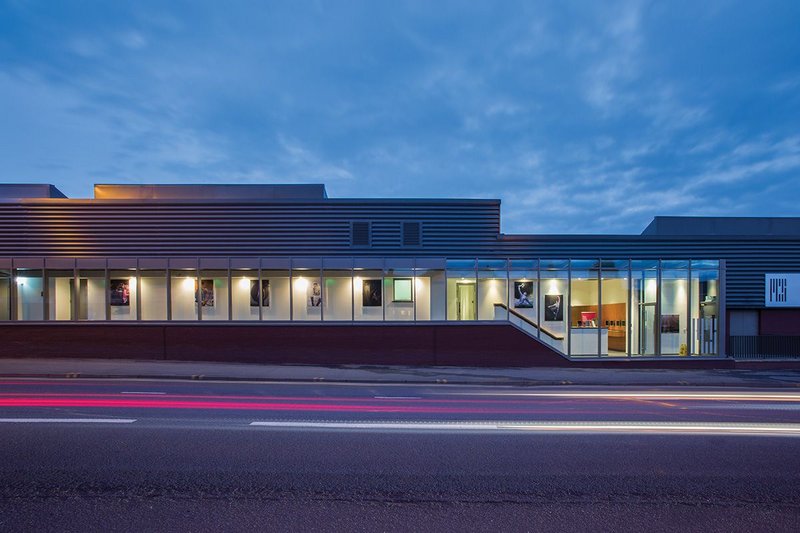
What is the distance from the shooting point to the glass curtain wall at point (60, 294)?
18.5m

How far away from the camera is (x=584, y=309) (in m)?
19.9

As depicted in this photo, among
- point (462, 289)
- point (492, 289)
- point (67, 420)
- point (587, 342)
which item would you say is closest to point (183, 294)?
point (67, 420)

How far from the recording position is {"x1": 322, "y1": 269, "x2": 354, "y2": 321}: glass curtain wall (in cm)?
1903

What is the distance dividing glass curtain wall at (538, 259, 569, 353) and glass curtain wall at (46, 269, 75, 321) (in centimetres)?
1950

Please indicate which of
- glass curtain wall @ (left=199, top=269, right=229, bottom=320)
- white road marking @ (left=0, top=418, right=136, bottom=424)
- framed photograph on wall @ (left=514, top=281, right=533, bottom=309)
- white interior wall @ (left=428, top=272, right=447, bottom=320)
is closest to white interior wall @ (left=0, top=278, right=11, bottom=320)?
glass curtain wall @ (left=199, top=269, right=229, bottom=320)

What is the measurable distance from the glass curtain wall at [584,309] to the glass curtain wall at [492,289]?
9.13 feet

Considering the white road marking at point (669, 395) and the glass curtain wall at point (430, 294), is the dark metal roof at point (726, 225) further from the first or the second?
the white road marking at point (669, 395)

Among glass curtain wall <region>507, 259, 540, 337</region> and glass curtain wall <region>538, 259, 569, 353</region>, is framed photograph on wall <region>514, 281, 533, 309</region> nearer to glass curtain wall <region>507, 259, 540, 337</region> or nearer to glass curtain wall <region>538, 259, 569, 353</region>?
glass curtain wall <region>507, 259, 540, 337</region>

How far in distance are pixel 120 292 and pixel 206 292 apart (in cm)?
350

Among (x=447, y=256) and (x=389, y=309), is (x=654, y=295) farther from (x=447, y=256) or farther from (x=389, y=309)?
(x=389, y=309)

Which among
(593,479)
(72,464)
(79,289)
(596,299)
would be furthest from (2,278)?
(596,299)

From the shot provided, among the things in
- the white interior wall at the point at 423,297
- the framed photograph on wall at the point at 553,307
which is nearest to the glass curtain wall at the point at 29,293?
the white interior wall at the point at 423,297

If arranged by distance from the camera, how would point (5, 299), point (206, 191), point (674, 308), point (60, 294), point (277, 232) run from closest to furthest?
point (5, 299) < point (60, 294) < point (674, 308) < point (277, 232) < point (206, 191)

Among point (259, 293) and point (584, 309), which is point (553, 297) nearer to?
point (584, 309)
